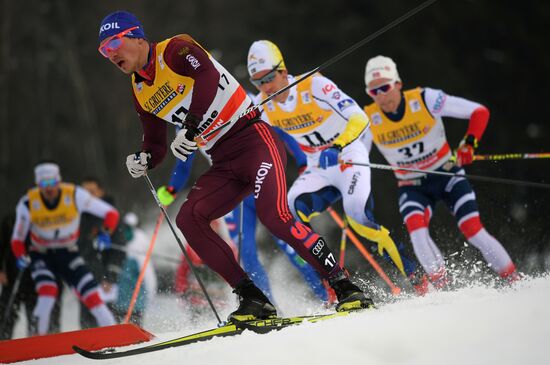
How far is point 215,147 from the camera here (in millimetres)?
5203

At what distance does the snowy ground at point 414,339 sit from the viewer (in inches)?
149

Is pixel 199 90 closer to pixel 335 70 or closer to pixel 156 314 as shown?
pixel 156 314

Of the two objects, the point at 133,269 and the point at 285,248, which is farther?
the point at 133,269

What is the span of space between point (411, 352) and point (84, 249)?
23.5ft

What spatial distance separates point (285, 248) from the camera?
24.8 ft

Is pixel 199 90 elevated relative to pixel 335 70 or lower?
lower

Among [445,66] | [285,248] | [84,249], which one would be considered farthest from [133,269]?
[445,66]

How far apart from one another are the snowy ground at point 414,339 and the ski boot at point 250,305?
313mm

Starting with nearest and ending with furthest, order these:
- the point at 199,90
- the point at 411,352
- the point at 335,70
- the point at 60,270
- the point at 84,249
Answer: the point at 411,352, the point at 199,90, the point at 60,270, the point at 84,249, the point at 335,70

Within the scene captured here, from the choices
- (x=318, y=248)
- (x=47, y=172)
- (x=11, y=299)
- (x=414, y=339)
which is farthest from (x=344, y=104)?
(x=11, y=299)

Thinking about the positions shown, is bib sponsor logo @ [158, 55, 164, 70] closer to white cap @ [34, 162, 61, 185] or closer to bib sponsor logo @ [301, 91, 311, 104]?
bib sponsor logo @ [301, 91, 311, 104]

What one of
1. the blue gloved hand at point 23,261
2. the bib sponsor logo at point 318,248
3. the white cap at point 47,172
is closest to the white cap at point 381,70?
the bib sponsor logo at point 318,248

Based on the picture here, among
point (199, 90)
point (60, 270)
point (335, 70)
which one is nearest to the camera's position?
point (199, 90)

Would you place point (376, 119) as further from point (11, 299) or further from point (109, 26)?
point (11, 299)
